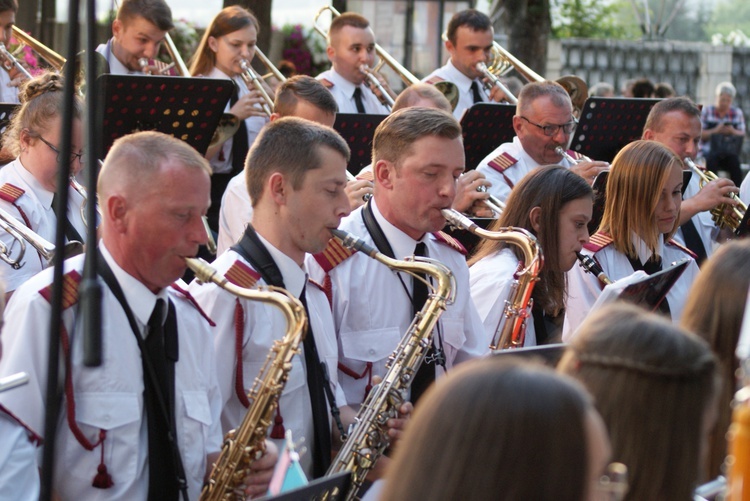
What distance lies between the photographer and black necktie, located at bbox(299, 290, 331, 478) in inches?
144

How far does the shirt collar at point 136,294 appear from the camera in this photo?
316 cm

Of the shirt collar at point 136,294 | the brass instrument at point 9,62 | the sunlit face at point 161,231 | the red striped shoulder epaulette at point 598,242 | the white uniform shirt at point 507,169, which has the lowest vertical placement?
the red striped shoulder epaulette at point 598,242

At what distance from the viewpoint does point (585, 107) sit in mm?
7289

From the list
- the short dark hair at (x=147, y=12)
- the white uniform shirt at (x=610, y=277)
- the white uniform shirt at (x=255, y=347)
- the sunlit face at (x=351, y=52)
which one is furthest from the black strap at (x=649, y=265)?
the sunlit face at (x=351, y=52)

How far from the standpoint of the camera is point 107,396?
303cm

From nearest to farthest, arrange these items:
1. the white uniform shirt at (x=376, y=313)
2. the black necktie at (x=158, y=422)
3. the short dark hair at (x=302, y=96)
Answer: the black necktie at (x=158, y=422)
the white uniform shirt at (x=376, y=313)
the short dark hair at (x=302, y=96)

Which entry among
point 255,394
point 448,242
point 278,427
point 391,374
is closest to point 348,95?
point 448,242

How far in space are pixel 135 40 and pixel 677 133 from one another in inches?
145

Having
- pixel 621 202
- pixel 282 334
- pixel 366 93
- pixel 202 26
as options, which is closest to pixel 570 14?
pixel 202 26

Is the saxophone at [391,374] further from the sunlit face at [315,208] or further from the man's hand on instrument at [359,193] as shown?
the man's hand on instrument at [359,193]

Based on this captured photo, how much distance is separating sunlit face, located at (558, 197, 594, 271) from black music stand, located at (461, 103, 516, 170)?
86.2 inches

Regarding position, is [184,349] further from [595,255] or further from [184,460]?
[595,255]

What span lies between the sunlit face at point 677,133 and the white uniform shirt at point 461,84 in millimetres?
1928

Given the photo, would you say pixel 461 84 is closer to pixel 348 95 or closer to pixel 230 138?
pixel 348 95
